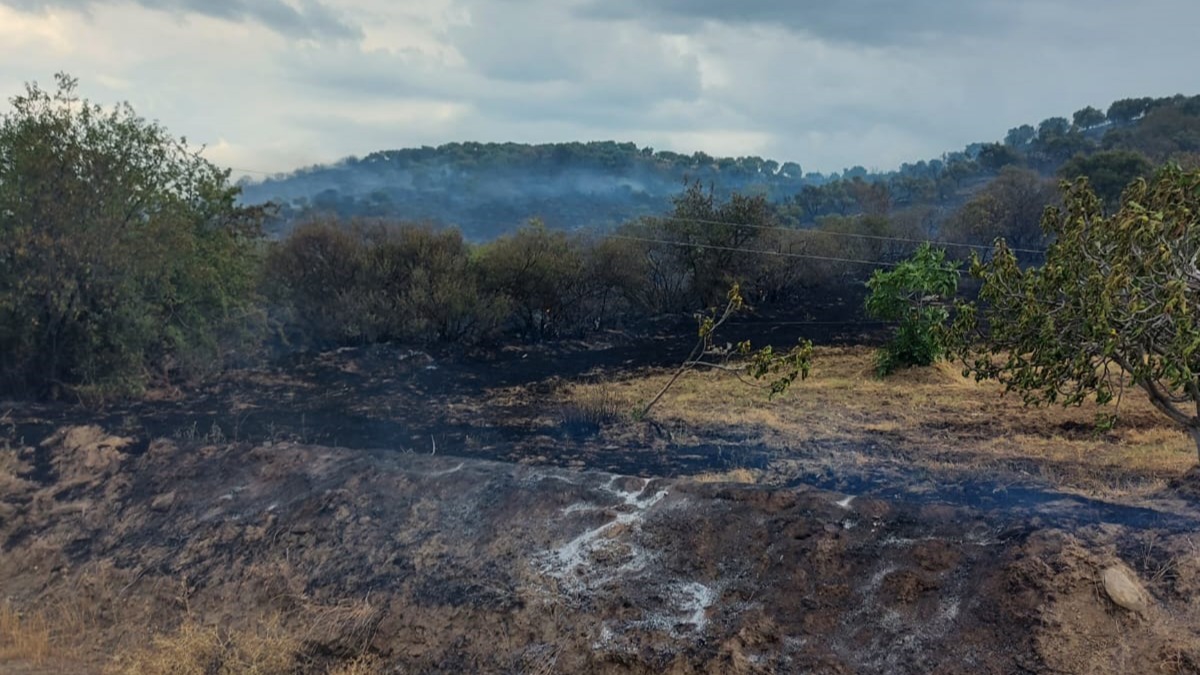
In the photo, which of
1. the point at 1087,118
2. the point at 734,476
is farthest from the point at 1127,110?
the point at 734,476

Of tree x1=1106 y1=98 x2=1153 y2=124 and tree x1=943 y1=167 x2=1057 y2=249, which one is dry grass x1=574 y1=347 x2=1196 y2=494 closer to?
tree x1=943 y1=167 x2=1057 y2=249

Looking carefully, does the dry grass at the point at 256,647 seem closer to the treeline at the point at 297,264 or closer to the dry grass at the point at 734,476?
the dry grass at the point at 734,476

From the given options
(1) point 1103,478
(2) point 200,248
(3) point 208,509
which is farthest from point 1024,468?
(2) point 200,248

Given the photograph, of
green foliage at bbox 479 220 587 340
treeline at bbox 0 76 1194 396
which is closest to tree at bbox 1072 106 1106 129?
treeline at bbox 0 76 1194 396

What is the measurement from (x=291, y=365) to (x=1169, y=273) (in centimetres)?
1590

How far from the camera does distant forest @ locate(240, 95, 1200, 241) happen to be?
45156 mm

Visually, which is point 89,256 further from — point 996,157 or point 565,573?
point 996,157

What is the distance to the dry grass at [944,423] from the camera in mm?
8586

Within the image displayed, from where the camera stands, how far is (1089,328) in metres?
6.34

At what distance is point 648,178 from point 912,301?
77811 mm

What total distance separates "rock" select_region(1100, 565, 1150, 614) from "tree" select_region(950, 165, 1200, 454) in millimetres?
1646

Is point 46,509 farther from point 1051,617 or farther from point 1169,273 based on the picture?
point 1169,273

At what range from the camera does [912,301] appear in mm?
15906

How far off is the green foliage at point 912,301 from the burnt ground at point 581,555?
610cm
